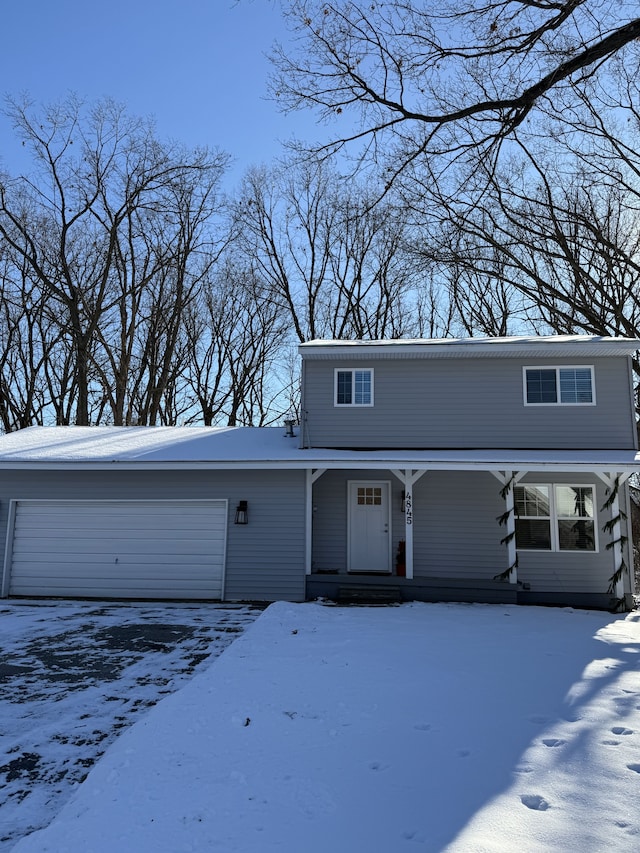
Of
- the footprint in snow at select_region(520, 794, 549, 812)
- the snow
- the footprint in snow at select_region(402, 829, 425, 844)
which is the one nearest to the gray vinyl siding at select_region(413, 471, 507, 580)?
the snow

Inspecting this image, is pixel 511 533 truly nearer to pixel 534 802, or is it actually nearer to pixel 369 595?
pixel 369 595

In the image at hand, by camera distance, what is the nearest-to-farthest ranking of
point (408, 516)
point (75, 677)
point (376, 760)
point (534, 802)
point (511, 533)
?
point (534, 802) < point (376, 760) < point (75, 677) < point (511, 533) < point (408, 516)

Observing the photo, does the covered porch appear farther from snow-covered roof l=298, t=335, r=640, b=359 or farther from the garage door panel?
the garage door panel

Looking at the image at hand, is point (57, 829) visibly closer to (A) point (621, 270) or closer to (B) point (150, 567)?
(B) point (150, 567)

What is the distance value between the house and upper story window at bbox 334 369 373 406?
0.14 feet

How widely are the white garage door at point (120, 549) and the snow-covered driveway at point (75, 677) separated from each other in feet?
2.66

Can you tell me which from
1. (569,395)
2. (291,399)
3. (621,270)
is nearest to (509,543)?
(569,395)

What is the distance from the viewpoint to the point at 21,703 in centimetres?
515

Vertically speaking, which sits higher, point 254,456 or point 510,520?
point 254,456

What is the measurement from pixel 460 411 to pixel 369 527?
3096 millimetres

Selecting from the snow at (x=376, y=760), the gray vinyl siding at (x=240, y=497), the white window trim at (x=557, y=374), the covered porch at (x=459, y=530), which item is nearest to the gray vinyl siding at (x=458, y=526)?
the covered porch at (x=459, y=530)

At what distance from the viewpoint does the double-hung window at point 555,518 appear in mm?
11398

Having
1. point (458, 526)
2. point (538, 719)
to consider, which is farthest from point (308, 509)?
Answer: point (538, 719)

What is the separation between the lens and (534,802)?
3244mm
